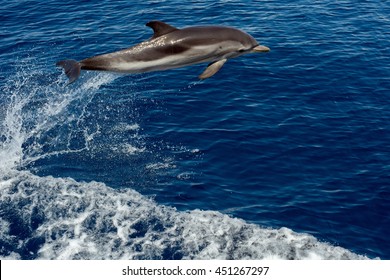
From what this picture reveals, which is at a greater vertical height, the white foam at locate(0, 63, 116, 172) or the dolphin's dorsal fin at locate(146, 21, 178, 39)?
the dolphin's dorsal fin at locate(146, 21, 178, 39)

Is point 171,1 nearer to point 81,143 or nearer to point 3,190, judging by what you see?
point 81,143

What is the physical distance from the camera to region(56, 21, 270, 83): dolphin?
1284 cm

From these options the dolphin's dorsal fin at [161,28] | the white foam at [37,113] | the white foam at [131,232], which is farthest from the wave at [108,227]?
the dolphin's dorsal fin at [161,28]

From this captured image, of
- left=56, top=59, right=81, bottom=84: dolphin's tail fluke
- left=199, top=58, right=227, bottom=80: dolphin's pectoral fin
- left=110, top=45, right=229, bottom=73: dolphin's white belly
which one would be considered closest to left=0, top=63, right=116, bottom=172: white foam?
left=56, top=59, right=81, bottom=84: dolphin's tail fluke

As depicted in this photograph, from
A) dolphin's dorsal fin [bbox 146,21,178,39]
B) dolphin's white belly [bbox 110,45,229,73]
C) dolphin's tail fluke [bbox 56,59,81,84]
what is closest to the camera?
dolphin's tail fluke [bbox 56,59,81,84]

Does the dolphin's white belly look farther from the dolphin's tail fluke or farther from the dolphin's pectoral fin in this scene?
the dolphin's tail fluke

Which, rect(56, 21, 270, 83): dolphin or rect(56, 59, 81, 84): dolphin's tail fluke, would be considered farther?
rect(56, 21, 270, 83): dolphin

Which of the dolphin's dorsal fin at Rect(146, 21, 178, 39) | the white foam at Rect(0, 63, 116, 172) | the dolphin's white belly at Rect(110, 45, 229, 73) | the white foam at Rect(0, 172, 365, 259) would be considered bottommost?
the white foam at Rect(0, 172, 365, 259)

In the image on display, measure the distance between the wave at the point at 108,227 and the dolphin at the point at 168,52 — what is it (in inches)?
257

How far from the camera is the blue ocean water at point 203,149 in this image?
59.6ft

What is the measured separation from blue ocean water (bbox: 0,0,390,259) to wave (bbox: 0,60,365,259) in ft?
0.17

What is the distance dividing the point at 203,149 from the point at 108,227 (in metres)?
5.87

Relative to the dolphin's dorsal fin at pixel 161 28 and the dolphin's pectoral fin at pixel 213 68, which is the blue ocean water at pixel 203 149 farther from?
the dolphin's dorsal fin at pixel 161 28

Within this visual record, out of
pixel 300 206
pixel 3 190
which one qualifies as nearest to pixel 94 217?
pixel 3 190
